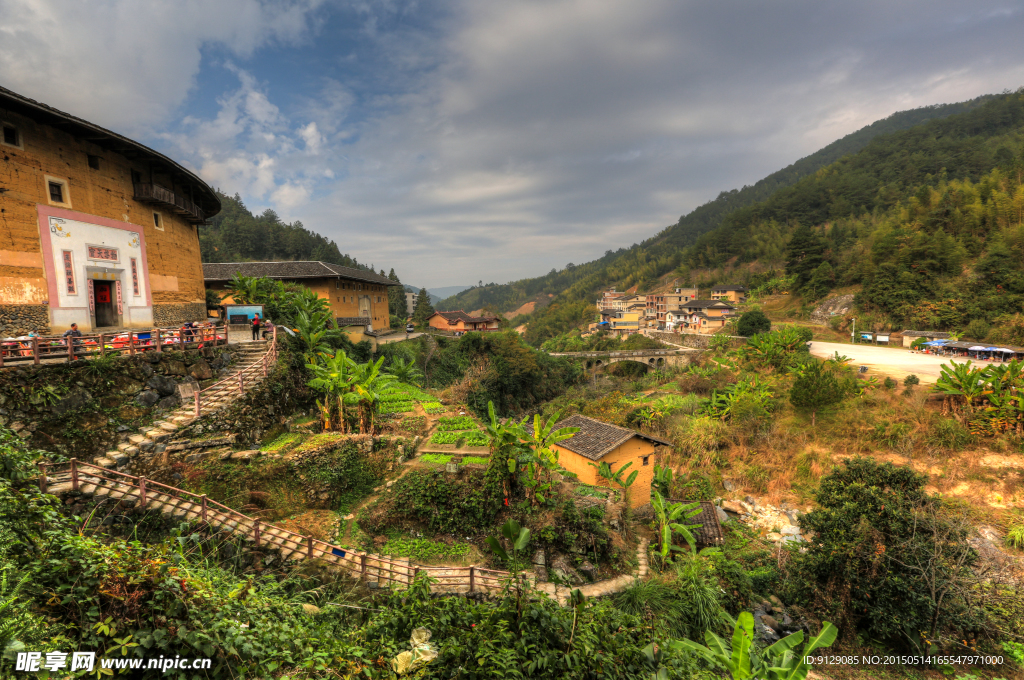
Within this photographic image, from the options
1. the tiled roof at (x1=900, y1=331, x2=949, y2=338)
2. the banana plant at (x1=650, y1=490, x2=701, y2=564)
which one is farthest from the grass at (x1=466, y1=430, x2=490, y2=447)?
the tiled roof at (x1=900, y1=331, x2=949, y2=338)

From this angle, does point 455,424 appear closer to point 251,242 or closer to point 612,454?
point 612,454

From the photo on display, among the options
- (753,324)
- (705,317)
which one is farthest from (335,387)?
(705,317)

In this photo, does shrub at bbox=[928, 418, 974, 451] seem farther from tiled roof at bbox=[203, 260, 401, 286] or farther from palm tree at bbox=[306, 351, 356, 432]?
tiled roof at bbox=[203, 260, 401, 286]

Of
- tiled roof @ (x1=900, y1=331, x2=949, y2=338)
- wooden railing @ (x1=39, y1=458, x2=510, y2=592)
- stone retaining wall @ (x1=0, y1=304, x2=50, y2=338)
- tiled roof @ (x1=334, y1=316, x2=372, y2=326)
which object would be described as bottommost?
wooden railing @ (x1=39, y1=458, x2=510, y2=592)

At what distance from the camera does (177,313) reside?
18.0 meters

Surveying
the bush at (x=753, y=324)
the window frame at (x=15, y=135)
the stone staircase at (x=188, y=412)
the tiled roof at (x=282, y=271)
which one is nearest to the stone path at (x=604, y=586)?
the stone staircase at (x=188, y=412)

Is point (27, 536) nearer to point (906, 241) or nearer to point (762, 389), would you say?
point (762, 389)

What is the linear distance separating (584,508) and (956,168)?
10154 cm

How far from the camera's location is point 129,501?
772 cm

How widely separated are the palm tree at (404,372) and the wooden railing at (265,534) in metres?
6.52

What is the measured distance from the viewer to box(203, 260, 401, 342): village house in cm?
2870

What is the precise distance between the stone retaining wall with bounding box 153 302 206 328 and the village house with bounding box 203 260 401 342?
7.17 m

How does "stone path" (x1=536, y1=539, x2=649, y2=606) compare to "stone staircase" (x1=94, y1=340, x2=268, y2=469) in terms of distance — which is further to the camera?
"stone path" (x1=536, y1=539, x2=649, y2=606)

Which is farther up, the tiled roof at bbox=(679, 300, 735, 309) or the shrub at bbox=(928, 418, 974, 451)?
the tiled roof at bbox=(679, 300, 735, 309)
